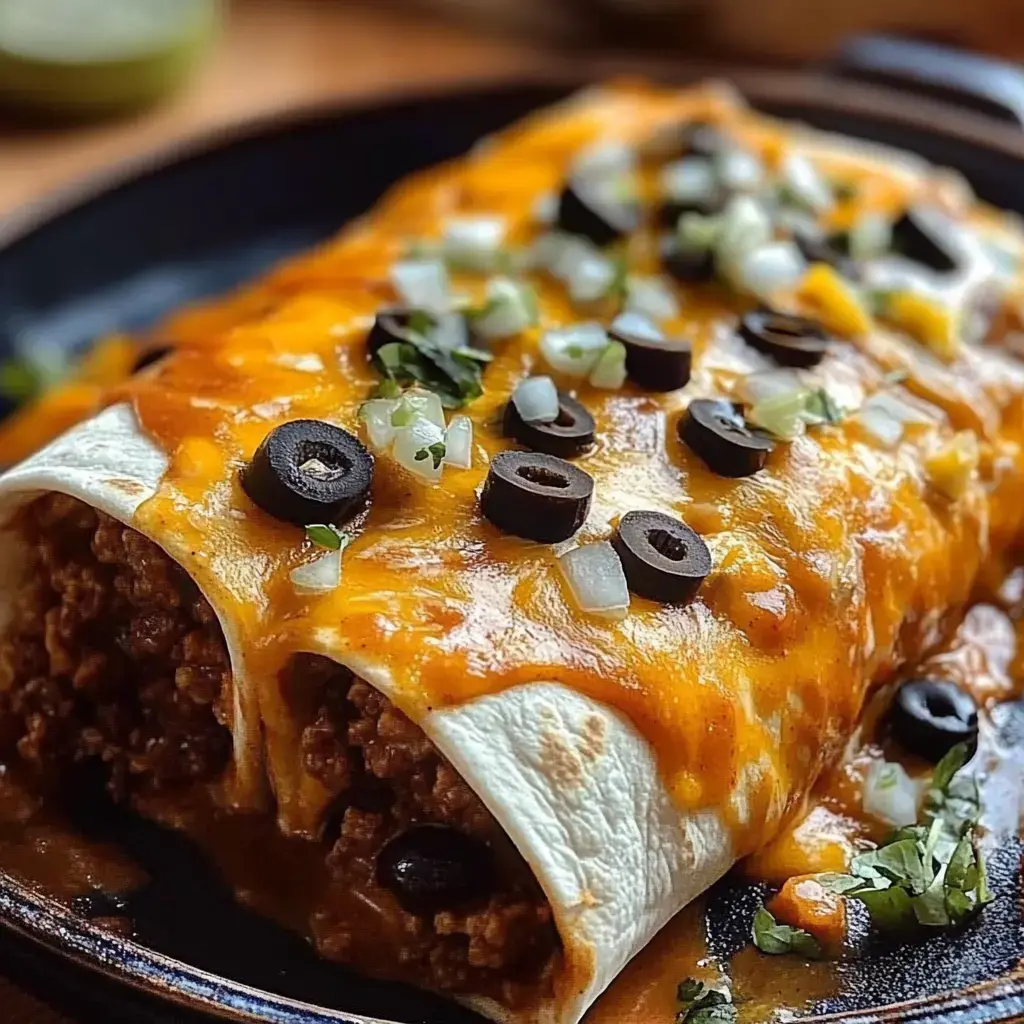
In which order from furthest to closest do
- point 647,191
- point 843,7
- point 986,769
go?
point 843,7, point 647,191, point 986,769

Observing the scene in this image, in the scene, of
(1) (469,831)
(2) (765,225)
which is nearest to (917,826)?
(1) (469,831)

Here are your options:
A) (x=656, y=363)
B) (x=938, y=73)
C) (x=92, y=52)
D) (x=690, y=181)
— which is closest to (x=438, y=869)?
(x=656, y=363)

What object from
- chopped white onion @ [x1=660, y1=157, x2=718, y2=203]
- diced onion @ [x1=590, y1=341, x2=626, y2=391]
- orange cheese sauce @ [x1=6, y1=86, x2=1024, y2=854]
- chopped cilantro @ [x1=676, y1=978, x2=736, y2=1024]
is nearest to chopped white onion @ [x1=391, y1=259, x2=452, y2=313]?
orange cheese sauce @ [x1=6, y1=86, x2=1024, y2=854]

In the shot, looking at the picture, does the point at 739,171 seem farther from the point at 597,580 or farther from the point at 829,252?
the point at 597,580

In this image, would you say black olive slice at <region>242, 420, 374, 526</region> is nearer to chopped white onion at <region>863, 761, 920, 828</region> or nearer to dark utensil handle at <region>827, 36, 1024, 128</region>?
chopped white onion at <region>863, 761, 920, 828</region>

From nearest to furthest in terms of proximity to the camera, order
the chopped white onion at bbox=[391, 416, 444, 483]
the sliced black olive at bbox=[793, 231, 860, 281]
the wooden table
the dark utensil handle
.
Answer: the chopped white onion at bbox=[391, 416, 444, 483] < the sliced black olive at bbox=[793, 231, 860, 281] < the dark utensil handle < the wooden table

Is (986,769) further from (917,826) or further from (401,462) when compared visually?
(401,462)
